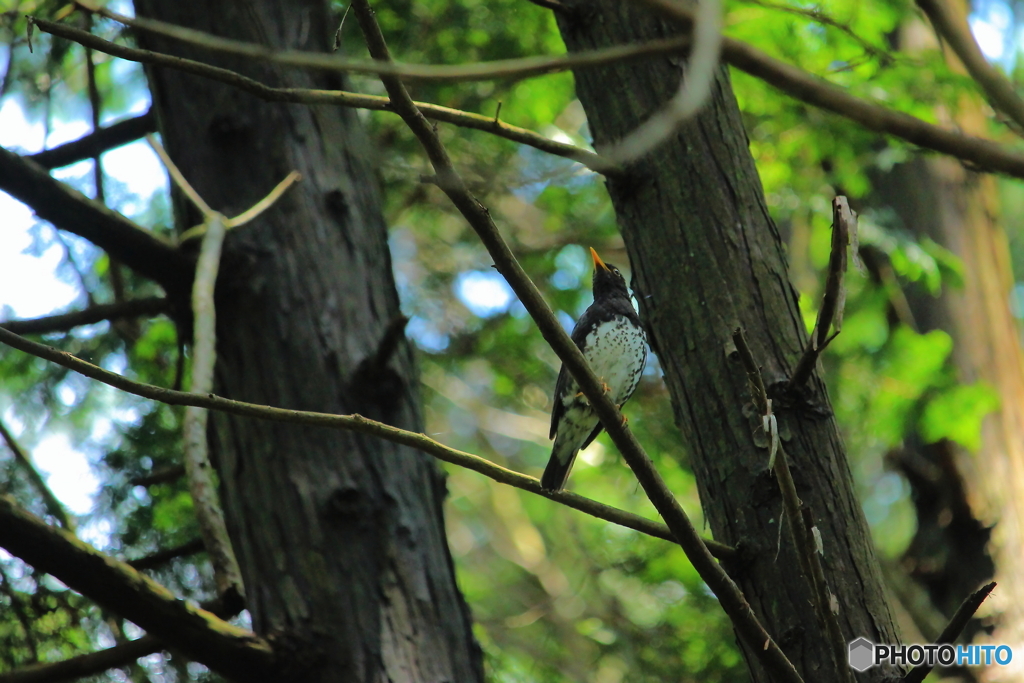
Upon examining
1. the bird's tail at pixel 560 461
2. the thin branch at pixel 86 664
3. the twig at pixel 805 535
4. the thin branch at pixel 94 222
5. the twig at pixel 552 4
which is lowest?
the twig at pixel 805 535

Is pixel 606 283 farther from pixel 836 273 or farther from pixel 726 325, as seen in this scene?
pixel 836 273

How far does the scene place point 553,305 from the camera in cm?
639

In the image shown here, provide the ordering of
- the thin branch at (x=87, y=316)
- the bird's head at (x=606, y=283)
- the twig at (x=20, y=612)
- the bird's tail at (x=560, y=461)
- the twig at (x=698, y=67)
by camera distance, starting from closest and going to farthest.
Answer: the twig at (x=698, y=67) → the thin branch at (x=87, y=316) → the twig at (x=20, y=612) → the bird's tail at (x=560, y=461) → the bird's head at (x=606, y=283)

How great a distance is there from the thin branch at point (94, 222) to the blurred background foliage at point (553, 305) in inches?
20.9

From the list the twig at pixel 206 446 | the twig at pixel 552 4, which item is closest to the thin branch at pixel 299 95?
the twig at pixel 552 4

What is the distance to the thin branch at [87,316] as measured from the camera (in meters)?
2.94

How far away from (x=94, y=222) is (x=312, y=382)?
3.24 ft

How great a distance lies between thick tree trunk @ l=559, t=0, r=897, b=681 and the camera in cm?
229

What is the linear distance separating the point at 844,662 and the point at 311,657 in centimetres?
175

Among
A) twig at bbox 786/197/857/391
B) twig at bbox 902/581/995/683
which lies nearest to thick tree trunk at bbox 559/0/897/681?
twig at bbox 902/581/995/683

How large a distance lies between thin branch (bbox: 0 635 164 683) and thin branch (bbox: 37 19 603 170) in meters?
1.74

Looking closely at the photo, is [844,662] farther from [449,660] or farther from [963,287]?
[963,287]

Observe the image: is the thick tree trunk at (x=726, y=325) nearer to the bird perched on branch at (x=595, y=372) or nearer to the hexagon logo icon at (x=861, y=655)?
the hexagon logo icon at (x=861, y=655)

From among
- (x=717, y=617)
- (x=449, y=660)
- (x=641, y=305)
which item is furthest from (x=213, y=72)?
(x=717, y=617)
